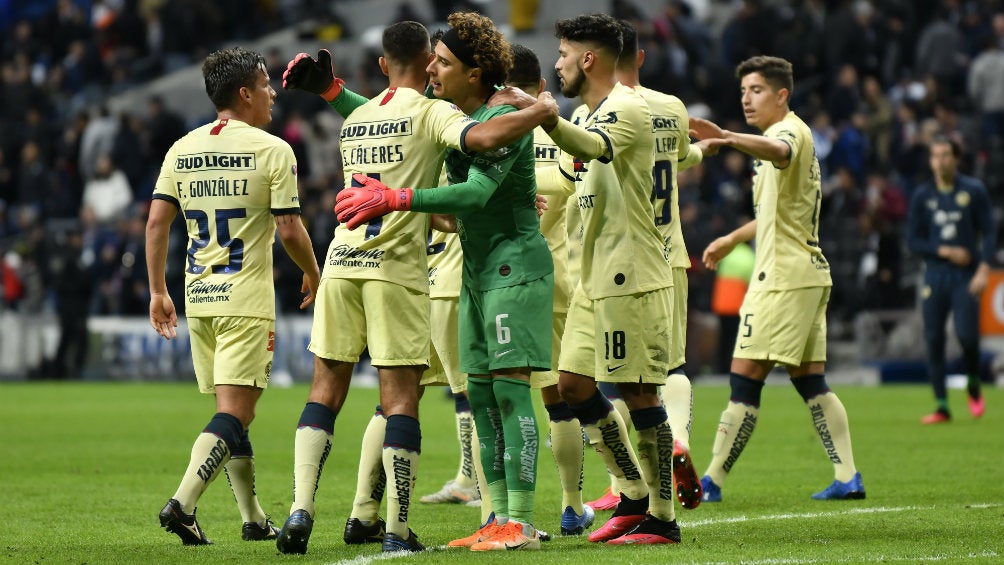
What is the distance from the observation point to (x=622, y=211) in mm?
7434

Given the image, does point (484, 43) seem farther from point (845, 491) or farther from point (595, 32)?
point (845, 491)

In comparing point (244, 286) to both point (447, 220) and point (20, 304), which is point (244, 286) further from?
point (20, 304)

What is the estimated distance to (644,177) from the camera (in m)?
7.51

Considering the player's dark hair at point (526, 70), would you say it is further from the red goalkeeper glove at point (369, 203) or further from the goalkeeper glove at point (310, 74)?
the red goalkeeper glove at point (369, 203)

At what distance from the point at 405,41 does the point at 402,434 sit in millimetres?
1925

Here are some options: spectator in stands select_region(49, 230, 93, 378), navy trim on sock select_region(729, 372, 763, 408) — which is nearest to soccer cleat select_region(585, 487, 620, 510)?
navy trim on sock select_region(729, 372, 763, 408)

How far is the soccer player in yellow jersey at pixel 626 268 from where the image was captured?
7324 mm

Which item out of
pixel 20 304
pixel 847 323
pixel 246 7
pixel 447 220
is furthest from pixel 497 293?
pixel 246 7

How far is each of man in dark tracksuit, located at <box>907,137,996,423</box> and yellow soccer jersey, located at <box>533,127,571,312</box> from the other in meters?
6.79

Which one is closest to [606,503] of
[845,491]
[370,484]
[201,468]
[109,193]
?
[845,491]

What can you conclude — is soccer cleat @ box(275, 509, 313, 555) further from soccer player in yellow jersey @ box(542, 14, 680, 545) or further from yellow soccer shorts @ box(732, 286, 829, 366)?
yellow soccer shorts @ box(732, 286, 829, 366)

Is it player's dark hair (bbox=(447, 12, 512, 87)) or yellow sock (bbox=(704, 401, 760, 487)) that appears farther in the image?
yellow sock (bbox=(704, 401, 760, 487))

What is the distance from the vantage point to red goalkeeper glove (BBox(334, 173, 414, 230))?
648 cm

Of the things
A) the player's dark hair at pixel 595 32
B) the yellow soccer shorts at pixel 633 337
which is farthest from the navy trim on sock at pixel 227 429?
the player's dark hair at pixel 595 32
